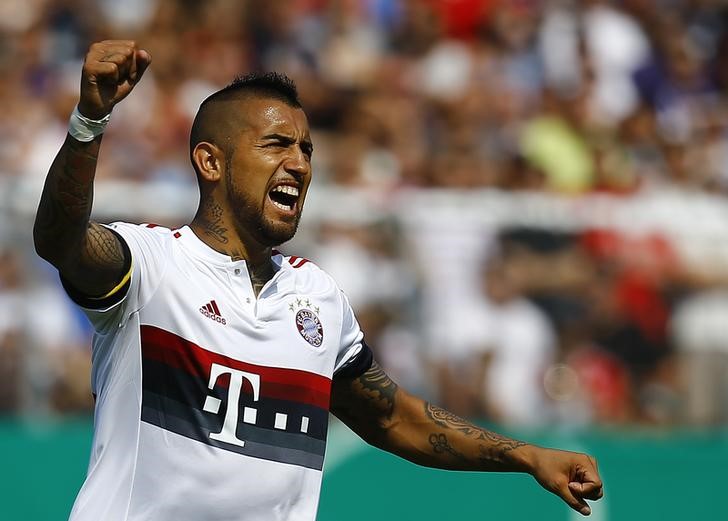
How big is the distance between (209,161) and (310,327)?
634mm

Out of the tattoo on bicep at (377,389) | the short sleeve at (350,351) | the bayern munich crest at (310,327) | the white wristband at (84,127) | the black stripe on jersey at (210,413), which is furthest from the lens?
the tattoo on bicep at (377,389)

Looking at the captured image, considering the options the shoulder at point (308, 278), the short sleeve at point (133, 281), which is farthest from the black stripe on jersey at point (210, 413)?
the shoulder at point (308, 278)

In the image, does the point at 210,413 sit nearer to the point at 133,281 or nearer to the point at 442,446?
the point at 133,281

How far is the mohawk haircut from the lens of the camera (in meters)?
4.40

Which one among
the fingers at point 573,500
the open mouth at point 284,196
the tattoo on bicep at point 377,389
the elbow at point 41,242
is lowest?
the fingers at point 573,500

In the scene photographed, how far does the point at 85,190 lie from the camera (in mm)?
3578

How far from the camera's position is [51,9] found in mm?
10625

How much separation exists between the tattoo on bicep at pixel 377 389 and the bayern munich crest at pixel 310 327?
39 centimetres

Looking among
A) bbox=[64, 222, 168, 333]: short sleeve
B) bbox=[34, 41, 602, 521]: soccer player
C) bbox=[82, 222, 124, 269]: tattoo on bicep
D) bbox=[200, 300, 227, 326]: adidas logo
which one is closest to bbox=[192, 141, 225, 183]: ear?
bbox=[34, 41, 602, 521]: soccer player

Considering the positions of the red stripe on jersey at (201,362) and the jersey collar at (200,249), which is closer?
the red stripe on jersey at (201,362)

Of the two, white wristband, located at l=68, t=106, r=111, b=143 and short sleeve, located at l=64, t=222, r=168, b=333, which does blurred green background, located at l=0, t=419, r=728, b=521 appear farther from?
white wristband, located at l=68, t=106, r=111, b=143

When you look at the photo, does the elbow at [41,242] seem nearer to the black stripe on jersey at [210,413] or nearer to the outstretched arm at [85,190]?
the outstretched arm at [85,190]

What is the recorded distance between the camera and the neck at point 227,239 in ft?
14.1

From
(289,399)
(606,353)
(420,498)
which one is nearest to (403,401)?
(289,399)
